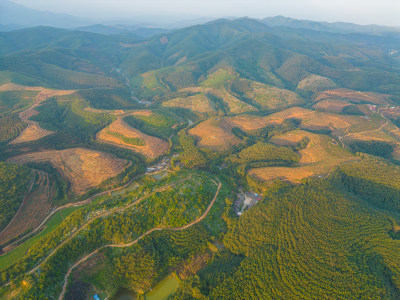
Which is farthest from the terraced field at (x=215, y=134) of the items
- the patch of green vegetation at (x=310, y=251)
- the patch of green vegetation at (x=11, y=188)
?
the patch of green vegetation at (x=11, y=188)

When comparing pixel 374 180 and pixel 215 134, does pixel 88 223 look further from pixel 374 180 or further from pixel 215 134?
pixel 374 180

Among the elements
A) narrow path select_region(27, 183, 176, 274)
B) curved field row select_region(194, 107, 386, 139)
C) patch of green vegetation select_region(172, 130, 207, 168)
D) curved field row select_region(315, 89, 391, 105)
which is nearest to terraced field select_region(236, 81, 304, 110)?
curved field row select_region(315, 89, 391, 105)

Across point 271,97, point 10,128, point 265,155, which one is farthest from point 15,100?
point 271,97

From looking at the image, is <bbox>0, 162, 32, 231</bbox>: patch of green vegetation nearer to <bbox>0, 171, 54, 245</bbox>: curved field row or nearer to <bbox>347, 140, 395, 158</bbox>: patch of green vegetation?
<bbox>0, 171, 54, 245</bbox>: curved field row

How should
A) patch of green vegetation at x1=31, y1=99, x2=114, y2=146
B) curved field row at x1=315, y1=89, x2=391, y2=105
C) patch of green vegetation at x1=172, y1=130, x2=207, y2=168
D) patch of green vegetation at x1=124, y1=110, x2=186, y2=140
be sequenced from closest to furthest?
patch of green vegetation at x1=172, y1=130, x2=207, y2=168 → patch of green vegetation at x1=31, y1=99, x2=114, y2=146 → patch of green vegetation at x1=124, y1=110, x2=186, y2=140 → curved field row at x1=315, y1=89, x2=391, y2=105

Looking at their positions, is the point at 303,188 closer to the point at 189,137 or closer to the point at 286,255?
the point at 286,255
